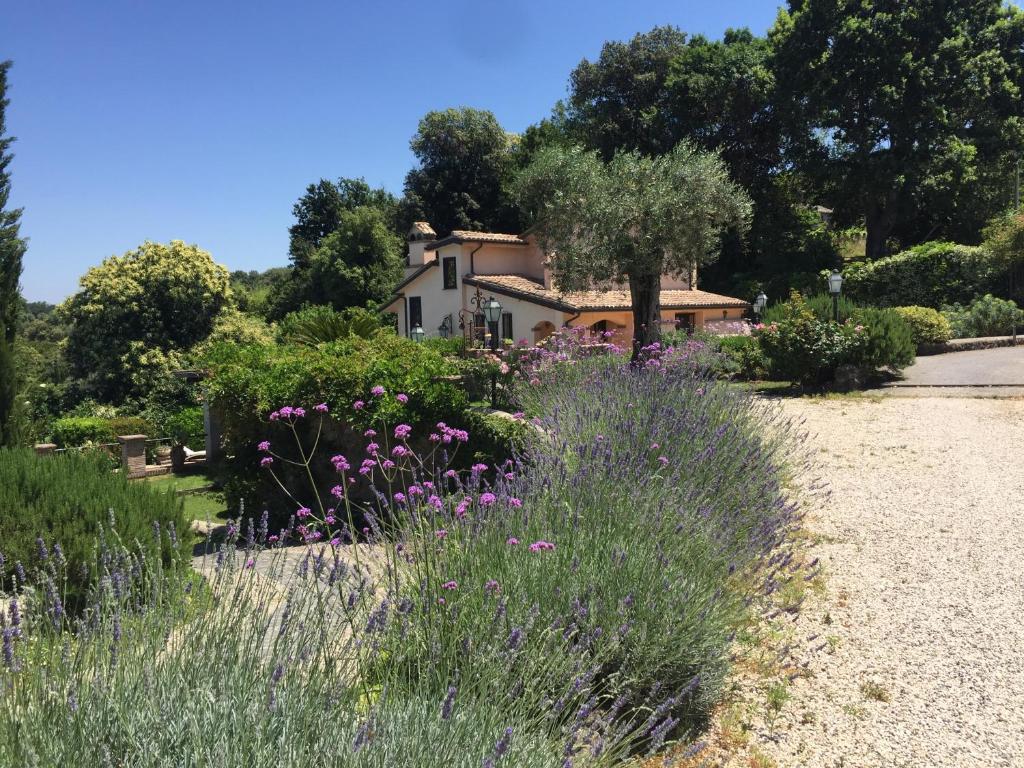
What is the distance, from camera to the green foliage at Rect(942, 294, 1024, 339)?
20.1 metres

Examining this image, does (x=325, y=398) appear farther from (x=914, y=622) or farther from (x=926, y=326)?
(x=926, y=326)

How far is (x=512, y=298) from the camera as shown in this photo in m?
28.4

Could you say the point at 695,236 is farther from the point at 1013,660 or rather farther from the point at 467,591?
the point at 467,591

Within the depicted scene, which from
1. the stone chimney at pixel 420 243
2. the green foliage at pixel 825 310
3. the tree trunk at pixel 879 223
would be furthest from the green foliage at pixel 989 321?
the stone chimney at pixel 420 243

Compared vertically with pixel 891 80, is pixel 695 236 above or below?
below

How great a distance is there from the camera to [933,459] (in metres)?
8.13

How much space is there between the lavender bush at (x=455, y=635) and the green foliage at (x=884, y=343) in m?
9.44

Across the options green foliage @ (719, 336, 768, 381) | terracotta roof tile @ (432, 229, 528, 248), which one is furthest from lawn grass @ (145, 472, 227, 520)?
terracotta roof tile @ (432, 229, 528, 248)

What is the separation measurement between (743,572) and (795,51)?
31418 mm

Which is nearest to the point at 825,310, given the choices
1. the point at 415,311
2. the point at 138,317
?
the point at 138,317

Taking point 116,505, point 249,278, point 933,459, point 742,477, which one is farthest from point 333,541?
point 249,278

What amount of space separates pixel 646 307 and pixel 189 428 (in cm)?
1144

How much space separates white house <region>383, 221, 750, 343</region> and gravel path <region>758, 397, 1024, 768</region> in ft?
61.9

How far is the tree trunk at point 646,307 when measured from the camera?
1625 cm
